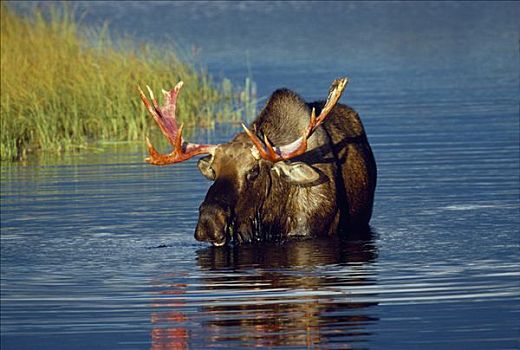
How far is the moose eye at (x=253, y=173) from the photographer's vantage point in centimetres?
1334

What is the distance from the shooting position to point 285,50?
35344 mm

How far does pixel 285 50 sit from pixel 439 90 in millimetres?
9848

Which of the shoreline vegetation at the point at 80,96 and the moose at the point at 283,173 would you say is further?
the shoreline vegetation at the point at 80,96

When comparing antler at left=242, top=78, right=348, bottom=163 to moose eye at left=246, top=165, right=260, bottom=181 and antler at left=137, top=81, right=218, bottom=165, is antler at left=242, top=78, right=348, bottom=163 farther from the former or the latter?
antler at left=137, top=81, right=218, bottom=165

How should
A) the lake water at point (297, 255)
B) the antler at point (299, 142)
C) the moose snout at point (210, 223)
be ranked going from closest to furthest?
the lake water at point (297, 255), the moose snout at point (210, 223), the antler at point (299, 142)

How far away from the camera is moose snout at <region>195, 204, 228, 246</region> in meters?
12.9

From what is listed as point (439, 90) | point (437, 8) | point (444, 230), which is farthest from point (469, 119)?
point (437, 8)

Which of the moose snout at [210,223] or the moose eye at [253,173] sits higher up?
the moose eye at [253,173]

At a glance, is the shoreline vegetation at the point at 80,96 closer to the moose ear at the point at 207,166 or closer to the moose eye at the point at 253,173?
the moose ear at the point at 207,166

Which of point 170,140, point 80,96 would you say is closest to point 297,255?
point 170,140

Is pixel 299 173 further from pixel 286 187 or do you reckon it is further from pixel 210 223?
pixel 210 223

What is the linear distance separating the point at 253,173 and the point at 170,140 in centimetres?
86

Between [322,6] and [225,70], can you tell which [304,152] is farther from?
[322,6]

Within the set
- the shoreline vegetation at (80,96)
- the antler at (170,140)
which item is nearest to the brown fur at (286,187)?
the antler at (170,140)
